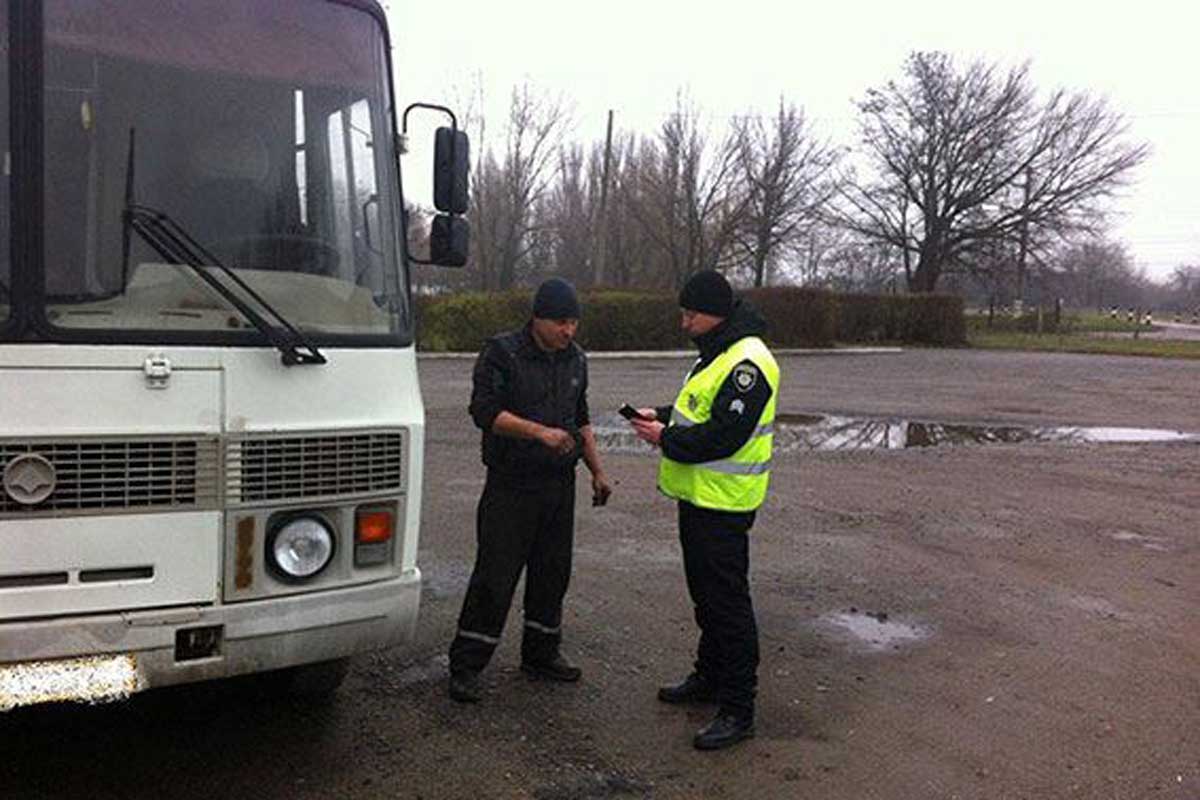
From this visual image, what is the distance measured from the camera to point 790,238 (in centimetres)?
4641

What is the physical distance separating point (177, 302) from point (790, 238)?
4477 centimetres

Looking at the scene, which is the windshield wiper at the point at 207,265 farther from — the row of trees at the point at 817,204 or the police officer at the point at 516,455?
the row of trees at the point at 817,204

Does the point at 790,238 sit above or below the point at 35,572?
above

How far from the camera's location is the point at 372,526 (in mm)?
3658

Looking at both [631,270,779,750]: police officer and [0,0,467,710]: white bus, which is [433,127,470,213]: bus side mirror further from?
[631,270,779,750]: police officer

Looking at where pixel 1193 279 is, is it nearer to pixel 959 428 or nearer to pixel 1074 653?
pixel 959 428

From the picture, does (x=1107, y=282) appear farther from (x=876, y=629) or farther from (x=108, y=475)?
(x=108, y=475)

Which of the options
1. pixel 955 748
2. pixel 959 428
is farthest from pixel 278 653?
→ pixel 959 428

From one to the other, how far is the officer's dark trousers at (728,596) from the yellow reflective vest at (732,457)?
7 cm

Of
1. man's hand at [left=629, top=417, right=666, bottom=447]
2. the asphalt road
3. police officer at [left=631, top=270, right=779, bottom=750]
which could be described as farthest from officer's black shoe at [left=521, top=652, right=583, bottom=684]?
man's hand at [left=629, top=417, right=666, bottom=447]

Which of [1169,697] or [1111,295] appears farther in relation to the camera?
[1111,295]

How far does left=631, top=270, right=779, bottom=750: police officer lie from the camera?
425cm

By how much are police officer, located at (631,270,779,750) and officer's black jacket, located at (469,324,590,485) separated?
46cm

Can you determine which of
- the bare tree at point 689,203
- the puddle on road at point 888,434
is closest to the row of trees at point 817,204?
the bare tree at point 689,203
